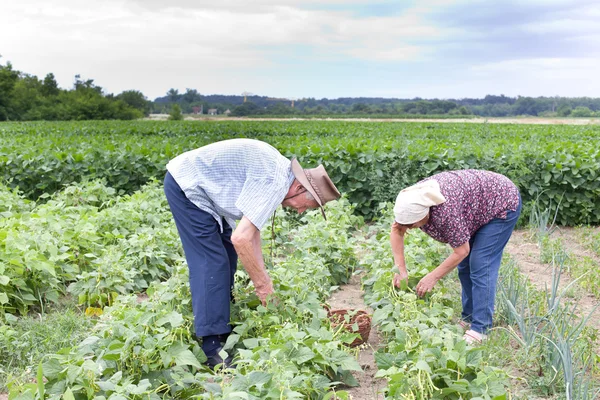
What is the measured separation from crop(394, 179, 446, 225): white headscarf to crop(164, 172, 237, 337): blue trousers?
1.09 metres

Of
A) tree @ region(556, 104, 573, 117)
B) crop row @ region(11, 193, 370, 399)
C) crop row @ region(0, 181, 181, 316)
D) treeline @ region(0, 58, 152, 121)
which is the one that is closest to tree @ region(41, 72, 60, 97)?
treeline @ region(0, 58, 152, 121)

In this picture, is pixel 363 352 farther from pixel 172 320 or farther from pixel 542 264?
pixel 542 264

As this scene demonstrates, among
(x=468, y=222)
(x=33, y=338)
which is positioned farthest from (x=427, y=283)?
(x=33, y=338)

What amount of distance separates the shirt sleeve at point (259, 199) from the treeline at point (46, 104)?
58.4 metres

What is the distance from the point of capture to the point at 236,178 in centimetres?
317

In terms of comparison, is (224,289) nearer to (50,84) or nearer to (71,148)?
(71,148)

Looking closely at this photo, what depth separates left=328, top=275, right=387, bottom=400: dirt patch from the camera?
3.18 m

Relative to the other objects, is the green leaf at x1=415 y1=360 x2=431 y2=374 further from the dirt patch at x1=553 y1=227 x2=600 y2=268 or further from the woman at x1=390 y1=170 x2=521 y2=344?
the dirt patch at x1=553 y1=227 x2=600 y2=268

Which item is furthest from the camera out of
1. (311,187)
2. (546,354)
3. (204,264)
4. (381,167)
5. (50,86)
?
(50,86)

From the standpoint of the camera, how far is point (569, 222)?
8469mm

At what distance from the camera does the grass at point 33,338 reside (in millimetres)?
3473

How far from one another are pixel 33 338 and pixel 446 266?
112 inches

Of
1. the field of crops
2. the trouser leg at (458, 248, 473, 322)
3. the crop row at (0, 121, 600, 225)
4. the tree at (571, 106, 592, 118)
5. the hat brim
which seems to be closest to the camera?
the field of crops

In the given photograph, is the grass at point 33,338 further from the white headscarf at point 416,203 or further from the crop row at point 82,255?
the white headscarf at point 416,203
